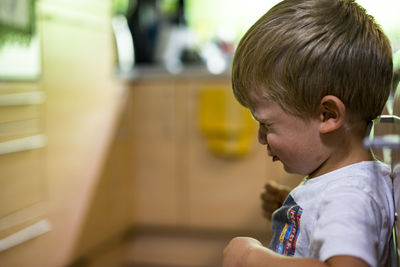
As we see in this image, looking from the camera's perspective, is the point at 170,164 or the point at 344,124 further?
the point at 170,164

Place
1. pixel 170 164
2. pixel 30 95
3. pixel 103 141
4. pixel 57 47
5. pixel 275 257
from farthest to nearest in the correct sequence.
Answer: pixel 170 164 → pixel 103 141 → pixel 57 47 → pixel 30 95 → pixel 275 257

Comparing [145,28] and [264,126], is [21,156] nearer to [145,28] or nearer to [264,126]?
[264,126]

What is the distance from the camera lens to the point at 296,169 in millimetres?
522

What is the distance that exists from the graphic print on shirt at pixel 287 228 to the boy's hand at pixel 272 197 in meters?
0.04

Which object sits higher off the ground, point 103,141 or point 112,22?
point 112,22

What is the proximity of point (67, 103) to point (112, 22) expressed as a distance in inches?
17.6

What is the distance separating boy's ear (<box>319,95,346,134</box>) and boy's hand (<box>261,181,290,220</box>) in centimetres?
11

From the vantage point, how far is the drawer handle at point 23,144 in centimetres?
110

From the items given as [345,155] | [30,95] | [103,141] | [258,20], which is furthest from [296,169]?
[103,141]

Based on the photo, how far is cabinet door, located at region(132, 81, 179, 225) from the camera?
1752mm

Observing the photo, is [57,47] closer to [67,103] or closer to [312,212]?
[67,103]

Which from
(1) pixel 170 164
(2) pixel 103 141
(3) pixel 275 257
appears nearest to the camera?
(3) pixel 275 257

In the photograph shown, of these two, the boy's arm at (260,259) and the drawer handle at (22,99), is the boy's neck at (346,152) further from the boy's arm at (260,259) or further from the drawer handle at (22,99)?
the drawer handle at (22,99)

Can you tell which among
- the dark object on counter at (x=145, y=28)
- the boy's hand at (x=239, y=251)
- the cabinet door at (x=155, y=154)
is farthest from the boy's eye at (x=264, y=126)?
the dark object on counter at (x=145, y=28)
